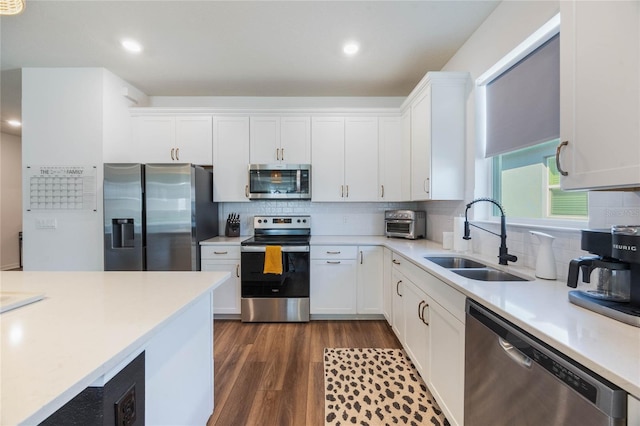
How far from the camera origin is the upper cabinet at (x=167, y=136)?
3168mm

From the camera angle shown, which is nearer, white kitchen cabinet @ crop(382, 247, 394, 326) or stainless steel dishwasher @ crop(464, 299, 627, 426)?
stainless steel dishwasher @ crop(464, 299, 627, 426)

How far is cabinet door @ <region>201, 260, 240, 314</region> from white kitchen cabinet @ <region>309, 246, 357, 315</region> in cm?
83

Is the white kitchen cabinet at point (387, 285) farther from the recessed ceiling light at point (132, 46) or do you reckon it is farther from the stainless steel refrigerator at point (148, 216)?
the recessed ceiling light at point (132, 46)

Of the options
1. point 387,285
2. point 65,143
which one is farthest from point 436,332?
point 65,143

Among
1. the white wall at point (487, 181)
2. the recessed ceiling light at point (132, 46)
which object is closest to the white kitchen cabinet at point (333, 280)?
the white wall at point (487, 181)

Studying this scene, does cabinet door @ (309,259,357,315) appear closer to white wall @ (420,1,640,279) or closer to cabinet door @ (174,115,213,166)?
white wall @ (420,1,640,279)

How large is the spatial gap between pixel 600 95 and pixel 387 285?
2213 mm

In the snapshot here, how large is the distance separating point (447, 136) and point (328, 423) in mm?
2392

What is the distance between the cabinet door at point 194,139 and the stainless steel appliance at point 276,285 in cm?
123

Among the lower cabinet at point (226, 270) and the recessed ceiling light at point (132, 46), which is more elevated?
the recessed ceiling light at point (132, 46)

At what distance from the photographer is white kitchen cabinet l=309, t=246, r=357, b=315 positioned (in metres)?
2.93

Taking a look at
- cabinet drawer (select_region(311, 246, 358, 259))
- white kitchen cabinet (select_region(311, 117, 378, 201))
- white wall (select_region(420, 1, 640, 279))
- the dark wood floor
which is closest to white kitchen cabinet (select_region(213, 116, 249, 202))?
white kitchen cabinet (select_region(311, 117, 378, 201))

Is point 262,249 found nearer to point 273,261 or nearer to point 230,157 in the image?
point 273,261

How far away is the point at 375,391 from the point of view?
183cm
